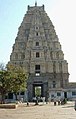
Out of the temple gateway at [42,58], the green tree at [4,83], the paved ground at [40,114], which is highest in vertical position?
the temple gateway at [42,58]

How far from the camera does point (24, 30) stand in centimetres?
9350

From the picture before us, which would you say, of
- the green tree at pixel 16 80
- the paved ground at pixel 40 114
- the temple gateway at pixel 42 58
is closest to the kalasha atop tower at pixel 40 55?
the temple gateway at pixel 42 58

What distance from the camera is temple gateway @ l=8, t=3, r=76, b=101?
3420 inches

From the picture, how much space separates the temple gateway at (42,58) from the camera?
86.9m

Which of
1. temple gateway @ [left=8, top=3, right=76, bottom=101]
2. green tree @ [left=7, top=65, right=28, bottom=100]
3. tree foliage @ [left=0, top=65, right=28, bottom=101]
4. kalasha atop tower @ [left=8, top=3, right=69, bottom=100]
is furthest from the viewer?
kalasha atop tower @ [left=8, top=3, right=69, bottom=100]

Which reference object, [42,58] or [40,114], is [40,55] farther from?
[40,114]

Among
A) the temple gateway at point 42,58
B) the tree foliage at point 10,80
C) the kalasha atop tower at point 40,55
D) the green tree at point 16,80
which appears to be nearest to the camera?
the tree foliage at point 10,80

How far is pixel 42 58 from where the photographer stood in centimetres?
8981

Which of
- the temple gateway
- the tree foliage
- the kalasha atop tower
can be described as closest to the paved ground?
the tree foliage

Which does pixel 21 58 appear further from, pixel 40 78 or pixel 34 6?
pixel 34 6

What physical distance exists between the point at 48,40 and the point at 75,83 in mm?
15330

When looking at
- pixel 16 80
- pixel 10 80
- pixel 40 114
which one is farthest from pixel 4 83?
pixel 40 114

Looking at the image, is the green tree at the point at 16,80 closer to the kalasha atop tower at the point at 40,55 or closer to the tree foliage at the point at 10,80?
the tree foliage at the point at 10,80

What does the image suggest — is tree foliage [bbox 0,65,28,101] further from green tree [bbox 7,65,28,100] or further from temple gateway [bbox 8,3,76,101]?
temple gateway [bbox 8,3,76,101]
